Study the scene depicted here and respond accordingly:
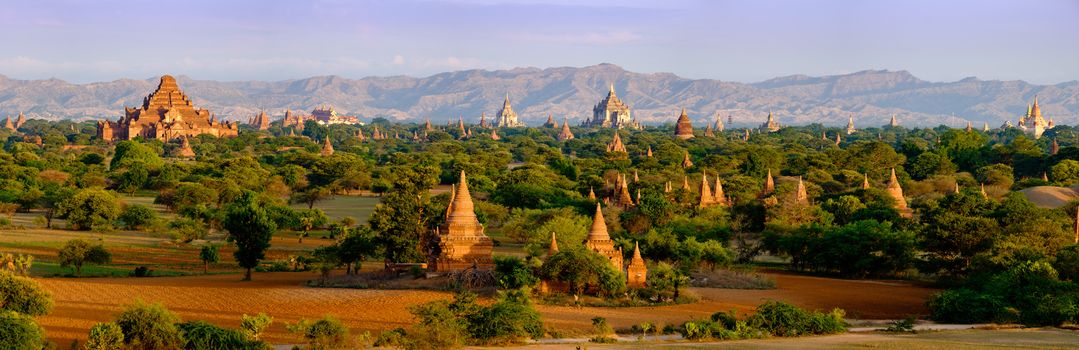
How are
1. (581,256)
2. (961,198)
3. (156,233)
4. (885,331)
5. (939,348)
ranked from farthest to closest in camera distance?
(156,233) < (961,198) < (581,256) < (885,331) < (939,348)

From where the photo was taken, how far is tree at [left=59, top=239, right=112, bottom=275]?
46469 millimetres

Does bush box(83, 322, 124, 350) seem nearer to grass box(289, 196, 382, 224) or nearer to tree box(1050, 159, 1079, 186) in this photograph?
grass box(289, 196, 382, 224)

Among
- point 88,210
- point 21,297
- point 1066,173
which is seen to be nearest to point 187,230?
point 88,210

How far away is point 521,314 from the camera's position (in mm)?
32656

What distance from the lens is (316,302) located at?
3872 cm

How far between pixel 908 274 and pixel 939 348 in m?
18.3

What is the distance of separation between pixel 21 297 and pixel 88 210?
30.8 metres

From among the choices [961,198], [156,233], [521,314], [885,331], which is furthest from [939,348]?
[156,233]

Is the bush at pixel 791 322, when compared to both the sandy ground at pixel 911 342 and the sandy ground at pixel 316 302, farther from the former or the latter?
the sandy ground at pixel 316 302

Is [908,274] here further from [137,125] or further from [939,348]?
[137,125]

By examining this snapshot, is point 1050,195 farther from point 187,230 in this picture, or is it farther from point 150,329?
point 150,329

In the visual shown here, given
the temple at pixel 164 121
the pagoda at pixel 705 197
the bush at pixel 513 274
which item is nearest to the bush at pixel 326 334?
the bush at pixel 513 274

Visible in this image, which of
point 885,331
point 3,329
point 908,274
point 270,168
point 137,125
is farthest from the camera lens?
point 137,125

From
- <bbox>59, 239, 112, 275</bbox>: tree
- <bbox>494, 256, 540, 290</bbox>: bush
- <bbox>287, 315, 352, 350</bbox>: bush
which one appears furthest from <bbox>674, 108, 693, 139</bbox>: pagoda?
<bbox>287, 315, 352, 350</bbox>: bush
